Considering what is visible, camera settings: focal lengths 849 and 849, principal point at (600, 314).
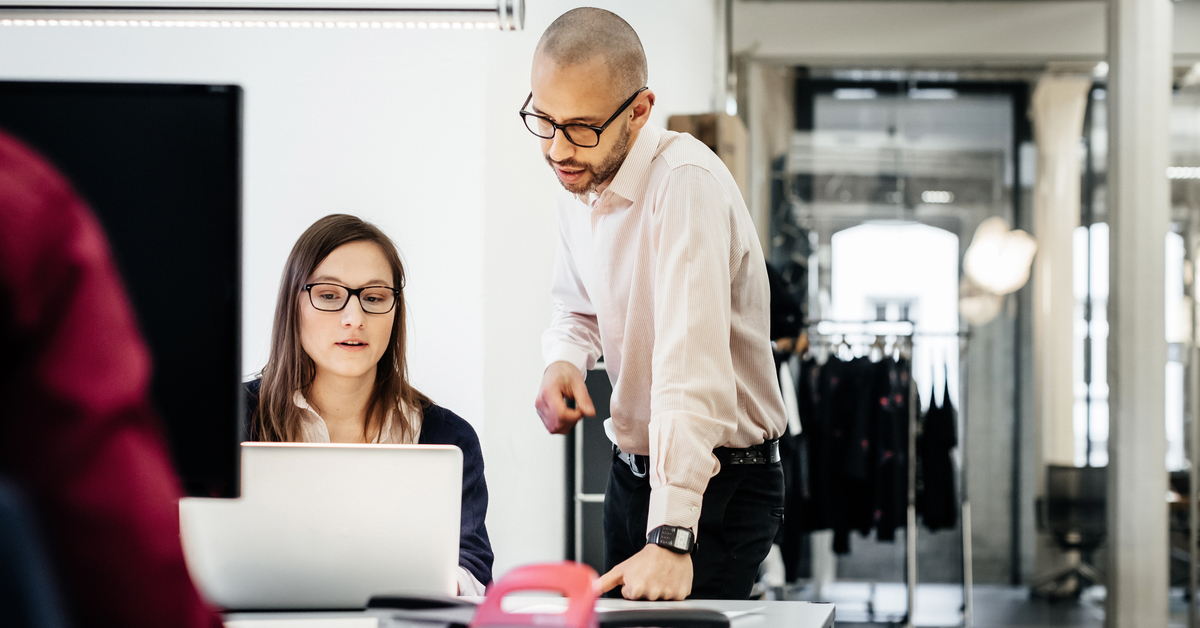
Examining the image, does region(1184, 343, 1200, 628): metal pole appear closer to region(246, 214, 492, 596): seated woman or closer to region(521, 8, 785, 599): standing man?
region(521, 8, 785, 599): standing man

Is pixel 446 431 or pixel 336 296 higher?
pixel 336 296

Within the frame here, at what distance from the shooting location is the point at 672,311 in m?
1.28

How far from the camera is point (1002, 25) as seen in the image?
14.8ft

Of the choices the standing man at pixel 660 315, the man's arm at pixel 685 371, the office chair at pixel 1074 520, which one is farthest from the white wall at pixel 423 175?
the office chair at pixel 1074 520

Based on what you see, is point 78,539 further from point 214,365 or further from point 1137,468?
point 1137,468

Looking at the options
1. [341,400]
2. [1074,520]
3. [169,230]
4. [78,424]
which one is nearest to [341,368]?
[341,400]

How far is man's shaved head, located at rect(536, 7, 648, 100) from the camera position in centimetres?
141

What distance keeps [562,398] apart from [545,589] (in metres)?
0.83

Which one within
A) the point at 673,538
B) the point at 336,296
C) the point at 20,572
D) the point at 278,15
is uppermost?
the point at 278,15

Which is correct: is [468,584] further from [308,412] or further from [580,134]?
[580,134]

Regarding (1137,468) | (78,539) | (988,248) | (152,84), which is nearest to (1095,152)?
(988,248)

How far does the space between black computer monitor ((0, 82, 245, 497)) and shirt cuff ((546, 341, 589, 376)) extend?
88 centimetres

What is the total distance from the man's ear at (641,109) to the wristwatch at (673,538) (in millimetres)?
720

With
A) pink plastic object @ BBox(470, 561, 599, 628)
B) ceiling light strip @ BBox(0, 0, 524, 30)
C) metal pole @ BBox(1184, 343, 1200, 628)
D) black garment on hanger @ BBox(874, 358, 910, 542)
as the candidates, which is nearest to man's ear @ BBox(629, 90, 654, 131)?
ceiling light strip @ BBox(0, 0, 524, 30)
